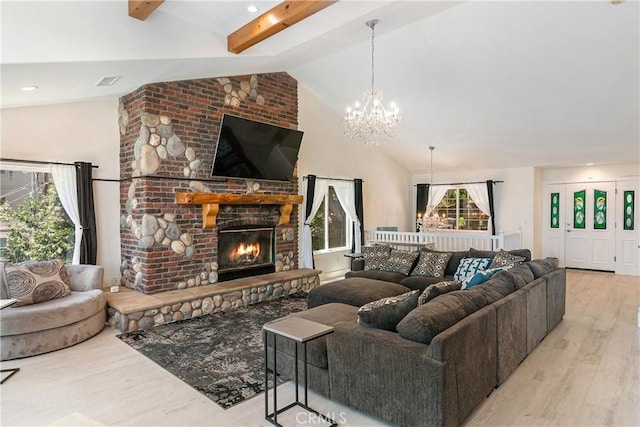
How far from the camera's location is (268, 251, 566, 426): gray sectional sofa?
2.31 meters

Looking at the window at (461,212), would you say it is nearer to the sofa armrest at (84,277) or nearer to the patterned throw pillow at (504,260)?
the patterned throw pillow at (504,260)

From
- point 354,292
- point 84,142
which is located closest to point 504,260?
point 354,292

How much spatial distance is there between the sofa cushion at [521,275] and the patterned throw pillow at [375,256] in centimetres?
208

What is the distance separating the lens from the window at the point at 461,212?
366 inches

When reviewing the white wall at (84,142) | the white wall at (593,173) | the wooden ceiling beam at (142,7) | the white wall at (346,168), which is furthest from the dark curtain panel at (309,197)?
the white wall at (593,173)

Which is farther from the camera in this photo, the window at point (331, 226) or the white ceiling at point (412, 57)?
the window at point (331, 226)

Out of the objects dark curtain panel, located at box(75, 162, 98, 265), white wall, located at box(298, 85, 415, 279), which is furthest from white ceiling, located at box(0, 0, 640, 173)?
dark curtain panel, located at box(75, 162, 98, 265)

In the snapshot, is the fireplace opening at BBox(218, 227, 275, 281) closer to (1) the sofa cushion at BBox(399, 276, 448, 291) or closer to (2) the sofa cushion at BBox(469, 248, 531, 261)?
(1) the sofa cushion at BBox(399, 276, 448, 291)

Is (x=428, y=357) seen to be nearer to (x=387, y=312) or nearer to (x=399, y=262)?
(x=387, y=312)

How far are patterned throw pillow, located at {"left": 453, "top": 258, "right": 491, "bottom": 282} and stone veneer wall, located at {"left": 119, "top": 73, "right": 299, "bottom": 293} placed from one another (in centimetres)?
324

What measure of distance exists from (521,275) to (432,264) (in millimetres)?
1641

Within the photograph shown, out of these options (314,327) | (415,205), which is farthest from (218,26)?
(415,205)

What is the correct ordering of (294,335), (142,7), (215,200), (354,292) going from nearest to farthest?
(294,335), (142,7), (354,292), (215,200)

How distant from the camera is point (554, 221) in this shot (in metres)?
8.91
